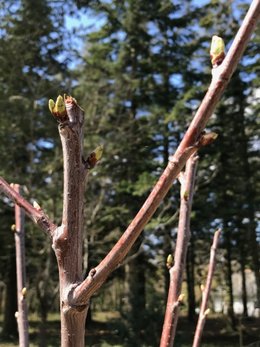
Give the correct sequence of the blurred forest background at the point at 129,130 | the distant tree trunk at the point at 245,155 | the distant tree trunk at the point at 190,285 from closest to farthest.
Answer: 1. the blurred forest background at the point at 129,130
2. the distant tree trunk at the point at 245,155
3. the distant tree trunk at the point at 190,285

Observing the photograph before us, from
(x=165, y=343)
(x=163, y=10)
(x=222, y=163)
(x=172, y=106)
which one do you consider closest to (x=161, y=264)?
(x=222, y=163)

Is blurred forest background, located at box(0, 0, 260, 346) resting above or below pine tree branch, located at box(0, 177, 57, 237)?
above

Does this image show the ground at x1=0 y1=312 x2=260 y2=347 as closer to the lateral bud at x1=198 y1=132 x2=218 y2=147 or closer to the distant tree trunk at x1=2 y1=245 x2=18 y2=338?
the distant tree trunk at x1=2 y1=245 x2=18 y2=338

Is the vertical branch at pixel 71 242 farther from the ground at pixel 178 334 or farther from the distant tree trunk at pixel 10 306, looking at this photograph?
the distant tree trunk at pixel 10 306

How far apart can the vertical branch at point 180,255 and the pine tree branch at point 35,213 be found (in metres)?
0.71

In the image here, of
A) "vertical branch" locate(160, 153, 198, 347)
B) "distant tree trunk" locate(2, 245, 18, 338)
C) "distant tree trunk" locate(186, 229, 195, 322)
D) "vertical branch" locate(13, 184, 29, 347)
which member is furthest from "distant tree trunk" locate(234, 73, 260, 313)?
"vertical branch" locate(160, 153, 198, 347)

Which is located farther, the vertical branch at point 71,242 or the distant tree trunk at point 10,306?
the distant tree trunk at point 10,306

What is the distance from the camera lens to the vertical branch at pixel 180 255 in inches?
67.5

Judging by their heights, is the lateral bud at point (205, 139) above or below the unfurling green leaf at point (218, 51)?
below

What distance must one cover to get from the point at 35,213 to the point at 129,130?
14114 millimetres

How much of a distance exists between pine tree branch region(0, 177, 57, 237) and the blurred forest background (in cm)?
903

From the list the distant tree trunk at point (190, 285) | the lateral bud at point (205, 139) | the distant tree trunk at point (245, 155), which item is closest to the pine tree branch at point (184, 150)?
the lateral bud at point (205, 139)

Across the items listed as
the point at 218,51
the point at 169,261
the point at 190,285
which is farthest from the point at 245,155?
the point at 218,51

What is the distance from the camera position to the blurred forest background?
1234 centimetres
